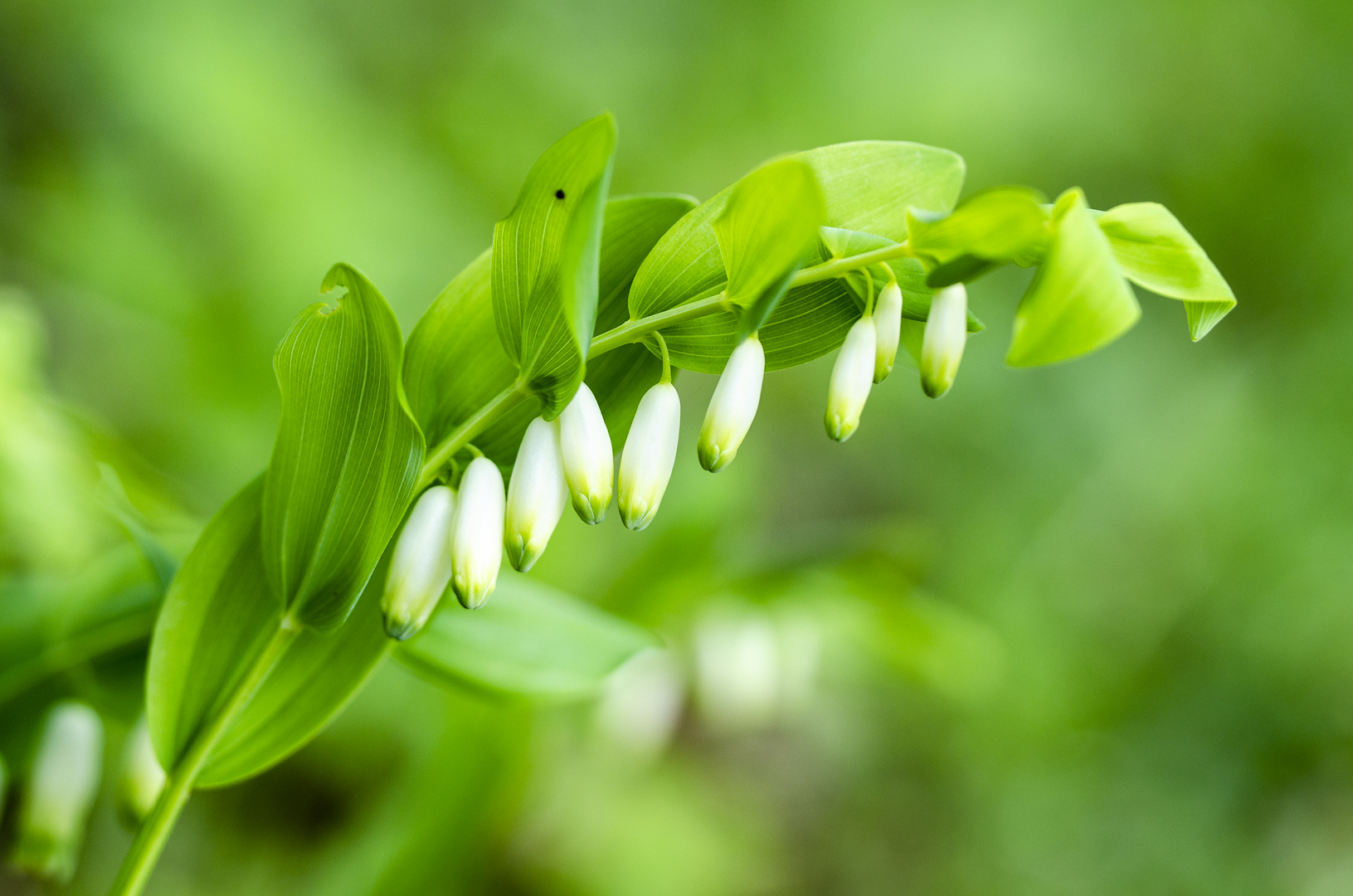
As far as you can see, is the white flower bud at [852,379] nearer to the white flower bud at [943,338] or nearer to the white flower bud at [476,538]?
the white flower bud at [943,338]

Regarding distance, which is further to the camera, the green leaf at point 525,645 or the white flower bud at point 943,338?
the green leaf at point 525,645

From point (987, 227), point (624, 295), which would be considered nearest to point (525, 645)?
point (624, 295)

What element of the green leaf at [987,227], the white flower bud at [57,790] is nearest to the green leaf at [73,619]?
the white flower bud at [57,790]

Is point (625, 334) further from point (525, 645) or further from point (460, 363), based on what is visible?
point (525, 645)

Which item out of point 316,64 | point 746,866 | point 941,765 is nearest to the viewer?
point 746,866

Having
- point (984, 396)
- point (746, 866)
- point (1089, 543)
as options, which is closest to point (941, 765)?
point (746, 866)

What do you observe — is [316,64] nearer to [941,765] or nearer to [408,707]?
[408,707]
